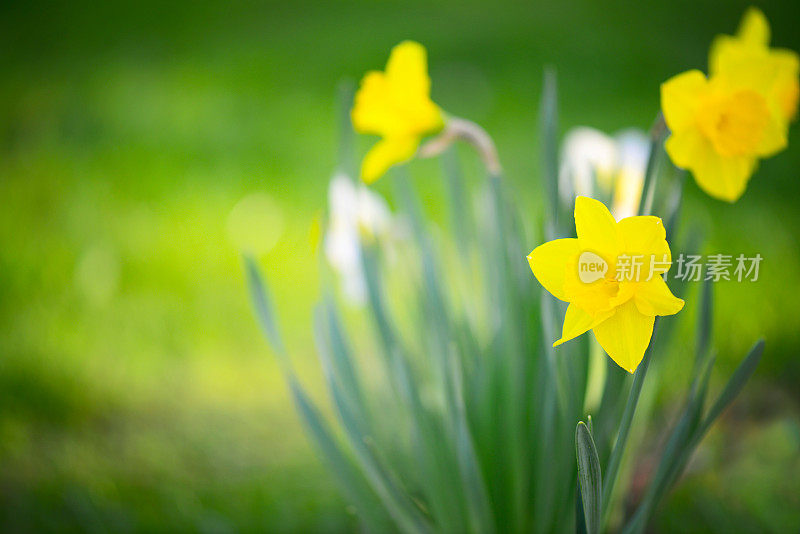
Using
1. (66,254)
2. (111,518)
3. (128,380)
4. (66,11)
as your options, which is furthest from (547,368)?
(66,11)

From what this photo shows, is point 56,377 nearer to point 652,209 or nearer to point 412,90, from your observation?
point 412,90

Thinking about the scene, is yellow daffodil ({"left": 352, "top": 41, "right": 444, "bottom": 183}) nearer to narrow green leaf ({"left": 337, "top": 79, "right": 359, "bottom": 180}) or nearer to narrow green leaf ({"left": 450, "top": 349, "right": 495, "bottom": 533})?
narrow green leaf ({"left": 337, "top": 79, "right": 359, "bottom": 180})

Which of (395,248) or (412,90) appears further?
(395,248)

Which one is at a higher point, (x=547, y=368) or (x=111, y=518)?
(x=547, y=368)

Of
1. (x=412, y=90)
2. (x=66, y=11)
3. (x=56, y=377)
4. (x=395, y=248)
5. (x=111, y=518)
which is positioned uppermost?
(x=66, y=11)

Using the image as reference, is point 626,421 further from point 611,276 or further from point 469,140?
point 469,140

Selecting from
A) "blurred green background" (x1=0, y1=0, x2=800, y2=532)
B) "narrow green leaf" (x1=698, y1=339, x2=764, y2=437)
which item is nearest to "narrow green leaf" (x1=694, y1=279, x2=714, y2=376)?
"narrow green leaf" (x1=698, y1=339, x2=764, y2=437)
